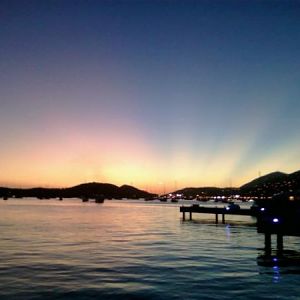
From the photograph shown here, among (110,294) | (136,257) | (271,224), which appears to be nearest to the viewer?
(110,294)

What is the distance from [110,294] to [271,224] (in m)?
21.6

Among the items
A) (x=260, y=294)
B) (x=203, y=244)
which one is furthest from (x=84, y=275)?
(x=203, y=244)

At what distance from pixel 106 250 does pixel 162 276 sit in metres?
14.7

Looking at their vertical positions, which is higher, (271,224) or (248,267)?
(271,224)

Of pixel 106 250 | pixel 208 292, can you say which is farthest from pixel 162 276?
pixel 106 250

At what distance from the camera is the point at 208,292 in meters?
22.2

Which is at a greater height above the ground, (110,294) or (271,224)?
(271,224)

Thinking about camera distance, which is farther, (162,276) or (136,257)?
(136,257)

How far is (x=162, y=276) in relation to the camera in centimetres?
2661

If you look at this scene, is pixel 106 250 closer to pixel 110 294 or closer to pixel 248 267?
pixel 248 267

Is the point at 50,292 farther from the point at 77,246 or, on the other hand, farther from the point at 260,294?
the point at 77,246

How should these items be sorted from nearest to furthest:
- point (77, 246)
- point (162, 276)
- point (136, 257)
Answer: point (162, 276), point (136, 257), point (77, 246)

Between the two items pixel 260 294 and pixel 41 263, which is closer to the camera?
pixel 260 294

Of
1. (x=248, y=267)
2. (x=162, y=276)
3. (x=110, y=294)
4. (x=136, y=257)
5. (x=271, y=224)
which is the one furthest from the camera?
(x=271, y=224)
